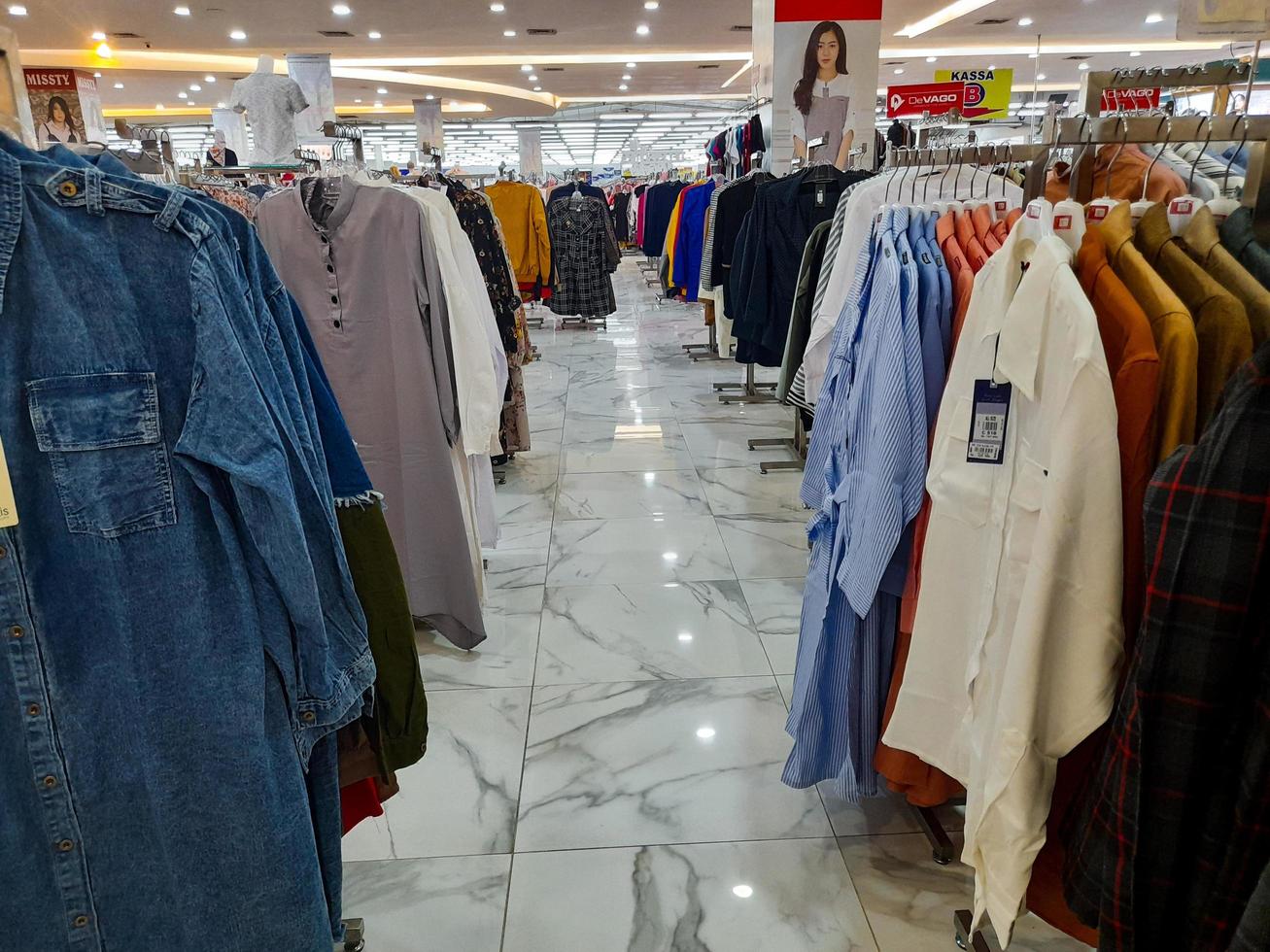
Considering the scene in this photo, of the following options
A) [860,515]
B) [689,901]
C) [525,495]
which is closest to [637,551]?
[525,495]

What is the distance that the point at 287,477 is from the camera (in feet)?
3.53

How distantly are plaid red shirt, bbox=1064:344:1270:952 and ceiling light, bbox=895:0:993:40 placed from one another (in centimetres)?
1175

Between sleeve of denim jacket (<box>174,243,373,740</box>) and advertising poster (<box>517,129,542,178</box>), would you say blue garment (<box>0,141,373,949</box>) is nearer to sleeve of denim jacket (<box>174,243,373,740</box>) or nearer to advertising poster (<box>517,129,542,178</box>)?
sleeve of denim jacket (<box>174,243,373,740</box>)

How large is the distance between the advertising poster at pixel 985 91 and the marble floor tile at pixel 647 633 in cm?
757

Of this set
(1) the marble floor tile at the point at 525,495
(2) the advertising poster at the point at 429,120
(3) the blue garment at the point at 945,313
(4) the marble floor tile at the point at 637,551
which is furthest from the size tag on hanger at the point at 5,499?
(2) the advertising poster at the point at 429,120

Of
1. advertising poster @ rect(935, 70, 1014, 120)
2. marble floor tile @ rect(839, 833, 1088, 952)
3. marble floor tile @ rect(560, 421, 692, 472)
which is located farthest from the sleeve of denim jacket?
advertising poster @ rect(935, 70, 1014, 120)

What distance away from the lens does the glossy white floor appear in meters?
1.89

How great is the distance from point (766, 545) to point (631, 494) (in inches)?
36.6

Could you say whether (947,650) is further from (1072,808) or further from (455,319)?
(455,319)

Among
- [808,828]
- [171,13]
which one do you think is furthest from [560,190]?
[808,828]

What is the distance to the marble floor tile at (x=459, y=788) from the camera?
213cm

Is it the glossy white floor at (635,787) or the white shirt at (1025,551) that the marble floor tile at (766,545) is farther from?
the white shirt at (1025,551)

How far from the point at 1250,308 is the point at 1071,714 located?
2.03ft

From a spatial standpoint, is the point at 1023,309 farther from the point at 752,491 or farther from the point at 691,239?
the point at 691,239
